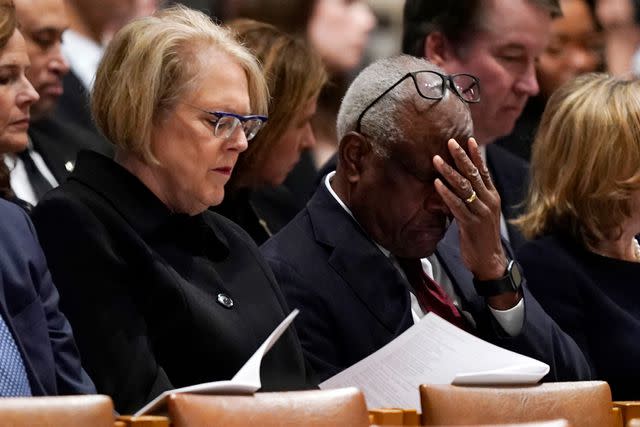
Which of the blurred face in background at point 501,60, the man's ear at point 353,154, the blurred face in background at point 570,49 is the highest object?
the man's ear at point 353,154

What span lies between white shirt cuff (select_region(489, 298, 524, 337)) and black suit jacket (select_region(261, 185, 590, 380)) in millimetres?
15

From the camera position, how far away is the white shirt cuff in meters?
3.50

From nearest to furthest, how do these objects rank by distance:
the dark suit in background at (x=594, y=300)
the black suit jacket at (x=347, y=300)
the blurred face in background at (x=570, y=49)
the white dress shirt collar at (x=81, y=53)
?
the black suit jacket at (x=347, y=300), the dark suit in background at (x=594, y=300), the white dress shirt collar at (x=81, y=53), the blurred face in background at (x=570, y=49)

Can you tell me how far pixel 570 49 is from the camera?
6.10 m

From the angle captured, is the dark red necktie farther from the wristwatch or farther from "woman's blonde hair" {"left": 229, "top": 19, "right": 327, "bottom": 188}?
"woman's blonde hair" {"left": 229, "top": 19, "right": 327, "bottom": 188}

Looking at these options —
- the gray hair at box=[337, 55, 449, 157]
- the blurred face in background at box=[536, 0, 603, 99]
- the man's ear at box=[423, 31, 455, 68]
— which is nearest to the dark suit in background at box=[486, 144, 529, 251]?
the man's ear at box=[423, 31, 455, 68]

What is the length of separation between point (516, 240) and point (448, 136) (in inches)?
43.3

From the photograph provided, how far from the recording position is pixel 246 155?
4.12 meters

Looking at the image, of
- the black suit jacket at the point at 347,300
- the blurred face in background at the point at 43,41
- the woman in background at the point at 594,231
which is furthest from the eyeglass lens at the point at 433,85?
the blurred face in background at the point at 43,41

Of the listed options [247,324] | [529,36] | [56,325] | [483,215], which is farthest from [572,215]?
[56,325]

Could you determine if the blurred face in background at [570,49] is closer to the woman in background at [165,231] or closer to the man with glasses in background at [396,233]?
the man with glasses in background at [396,233]

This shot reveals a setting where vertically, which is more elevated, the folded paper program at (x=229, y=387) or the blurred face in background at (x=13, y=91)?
the blurred face in background at (x=13, y=91)

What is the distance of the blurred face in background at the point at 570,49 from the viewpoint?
19.3ft

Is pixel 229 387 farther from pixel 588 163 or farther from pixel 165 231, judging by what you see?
pixel 588 163
